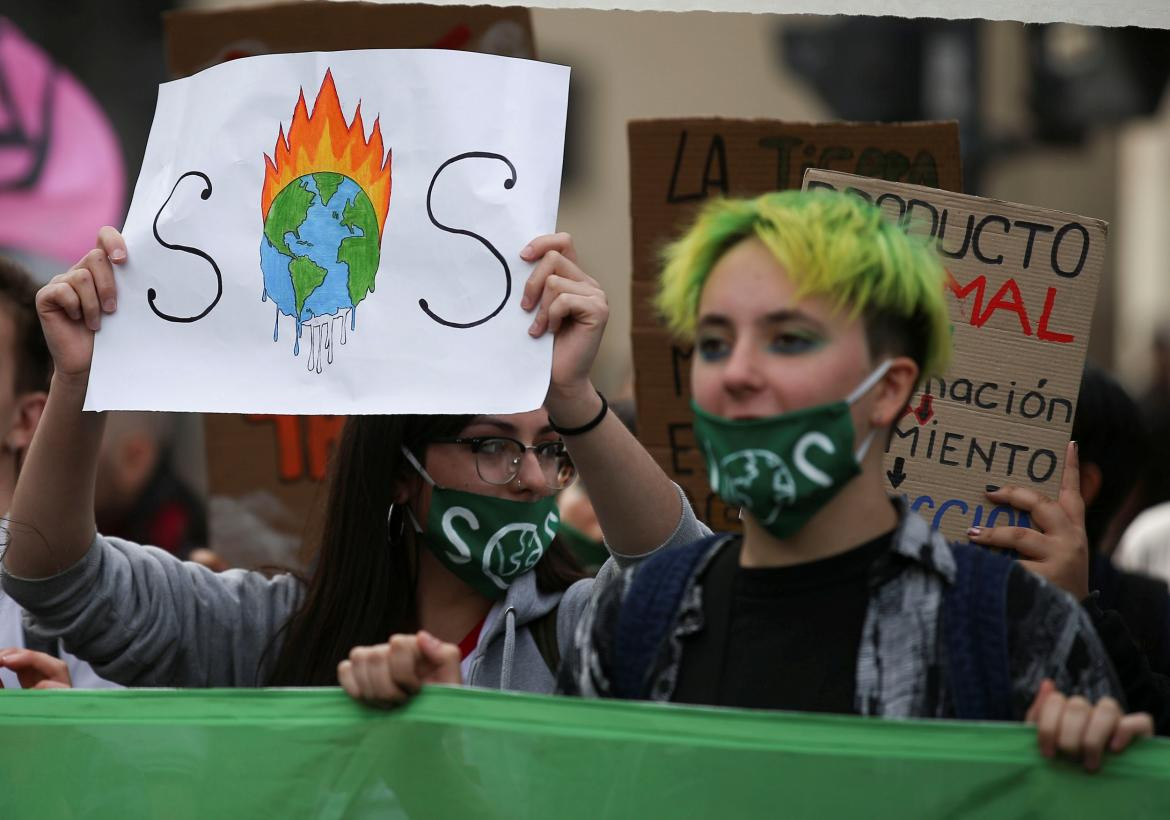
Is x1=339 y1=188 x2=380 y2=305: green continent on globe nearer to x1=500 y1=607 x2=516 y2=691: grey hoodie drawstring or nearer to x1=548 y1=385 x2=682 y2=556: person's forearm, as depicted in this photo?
x1=548 y1=385 x2=682 y2=556: person's forearm

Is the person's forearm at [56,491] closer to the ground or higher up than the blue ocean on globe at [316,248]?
closer to the ground

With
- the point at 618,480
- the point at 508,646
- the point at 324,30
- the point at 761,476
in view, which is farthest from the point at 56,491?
the point at 324,30

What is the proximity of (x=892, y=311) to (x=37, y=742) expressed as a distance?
51.1 inches

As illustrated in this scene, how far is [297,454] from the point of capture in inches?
155

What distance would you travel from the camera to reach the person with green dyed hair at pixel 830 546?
74.9 inches

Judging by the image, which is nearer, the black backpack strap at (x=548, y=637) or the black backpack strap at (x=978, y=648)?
the black backpack strap at (x=978, y=648)

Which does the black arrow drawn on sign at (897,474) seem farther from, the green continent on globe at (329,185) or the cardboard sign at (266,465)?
the cardboard sign at (266,465)

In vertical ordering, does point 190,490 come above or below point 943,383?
below

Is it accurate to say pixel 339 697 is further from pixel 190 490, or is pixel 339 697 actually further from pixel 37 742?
pixel 190 490

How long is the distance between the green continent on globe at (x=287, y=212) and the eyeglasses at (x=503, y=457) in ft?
1.51

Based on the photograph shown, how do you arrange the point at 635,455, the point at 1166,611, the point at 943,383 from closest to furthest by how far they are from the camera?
1. the point at 635,455
2. the point at 943,383
3. the point at 1166,611

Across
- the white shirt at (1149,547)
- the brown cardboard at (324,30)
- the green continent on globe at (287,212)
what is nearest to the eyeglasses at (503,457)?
the green continent on globe at (287,212)

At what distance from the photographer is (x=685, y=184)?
11.3ft

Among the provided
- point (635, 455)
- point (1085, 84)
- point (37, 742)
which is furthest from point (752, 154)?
point (1085, 84)
